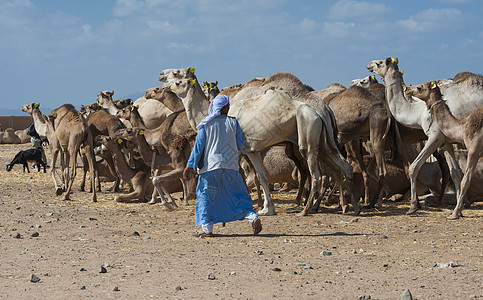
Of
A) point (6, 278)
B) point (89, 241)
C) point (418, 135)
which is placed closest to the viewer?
point (6, 278)

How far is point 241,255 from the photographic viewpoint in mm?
7660

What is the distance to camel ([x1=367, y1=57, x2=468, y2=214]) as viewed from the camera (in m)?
11.1

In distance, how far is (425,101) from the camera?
11.2m

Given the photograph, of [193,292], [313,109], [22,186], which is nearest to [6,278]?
[193,292]

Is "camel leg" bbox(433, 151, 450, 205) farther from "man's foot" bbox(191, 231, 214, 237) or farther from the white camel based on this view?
"man's foot" bbox(191, 231, 214, 237)

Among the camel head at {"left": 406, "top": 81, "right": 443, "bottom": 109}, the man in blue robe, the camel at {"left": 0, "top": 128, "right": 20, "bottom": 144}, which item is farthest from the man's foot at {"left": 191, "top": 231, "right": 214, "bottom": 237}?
the camel at {"left": 0, "top": 128, "right": 20, "bottom": 144}

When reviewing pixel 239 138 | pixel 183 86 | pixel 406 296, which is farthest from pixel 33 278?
pixel 183 86

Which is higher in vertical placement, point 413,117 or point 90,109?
point 90,109

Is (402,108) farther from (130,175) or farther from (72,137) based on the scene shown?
(72,137)

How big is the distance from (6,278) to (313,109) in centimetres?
572

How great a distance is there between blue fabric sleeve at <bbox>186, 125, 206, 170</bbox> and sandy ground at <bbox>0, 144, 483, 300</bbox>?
3.06 ft

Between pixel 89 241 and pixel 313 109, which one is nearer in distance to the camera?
pixel 89 241

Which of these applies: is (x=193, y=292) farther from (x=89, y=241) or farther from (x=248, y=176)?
(x=248, y=176)

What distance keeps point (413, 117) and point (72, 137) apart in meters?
6.30
